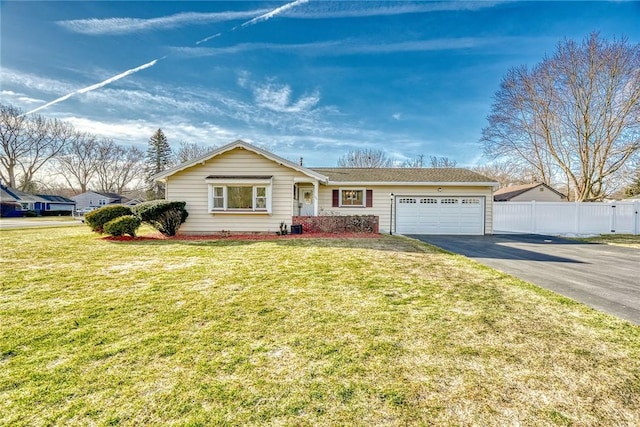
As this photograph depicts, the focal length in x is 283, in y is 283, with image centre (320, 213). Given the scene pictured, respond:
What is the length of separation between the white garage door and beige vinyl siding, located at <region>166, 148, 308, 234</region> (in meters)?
5.98

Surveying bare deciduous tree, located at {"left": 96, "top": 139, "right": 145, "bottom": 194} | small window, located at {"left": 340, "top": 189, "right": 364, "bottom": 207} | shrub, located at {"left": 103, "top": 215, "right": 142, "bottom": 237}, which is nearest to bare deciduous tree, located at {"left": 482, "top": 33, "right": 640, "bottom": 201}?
small window, located at {"left": 340, "top": 189, "right": 364, "bottom": 207}

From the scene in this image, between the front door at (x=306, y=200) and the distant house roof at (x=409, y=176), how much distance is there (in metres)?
1.37

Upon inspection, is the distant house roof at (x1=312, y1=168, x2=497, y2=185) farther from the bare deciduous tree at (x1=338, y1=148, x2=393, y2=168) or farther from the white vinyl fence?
the bare deciduous tree at (x1=338, y1=148, x2=393, y2=168)

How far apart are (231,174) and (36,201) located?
156ft

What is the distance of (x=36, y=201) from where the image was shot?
42062 mm

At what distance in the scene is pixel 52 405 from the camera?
83.6 inches

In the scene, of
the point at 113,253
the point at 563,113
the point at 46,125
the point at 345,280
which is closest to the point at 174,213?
the point at 113,253

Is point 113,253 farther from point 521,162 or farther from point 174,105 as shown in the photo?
point 521,162

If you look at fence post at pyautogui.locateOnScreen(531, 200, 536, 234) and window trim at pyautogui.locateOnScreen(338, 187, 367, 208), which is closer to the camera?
window trim at pyautogui.locateOnScreen(338, 187, 367, 208)

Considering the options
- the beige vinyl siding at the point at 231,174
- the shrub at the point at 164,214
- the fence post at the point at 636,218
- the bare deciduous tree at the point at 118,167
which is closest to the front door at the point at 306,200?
the beige vinyl siding at the point at 231,174

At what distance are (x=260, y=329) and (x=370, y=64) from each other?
53.7 ft

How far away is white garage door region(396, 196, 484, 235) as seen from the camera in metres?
14.7

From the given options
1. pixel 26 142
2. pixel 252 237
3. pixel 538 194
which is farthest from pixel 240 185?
pixel 26 142

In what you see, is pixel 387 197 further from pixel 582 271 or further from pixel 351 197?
pixel 582 271
